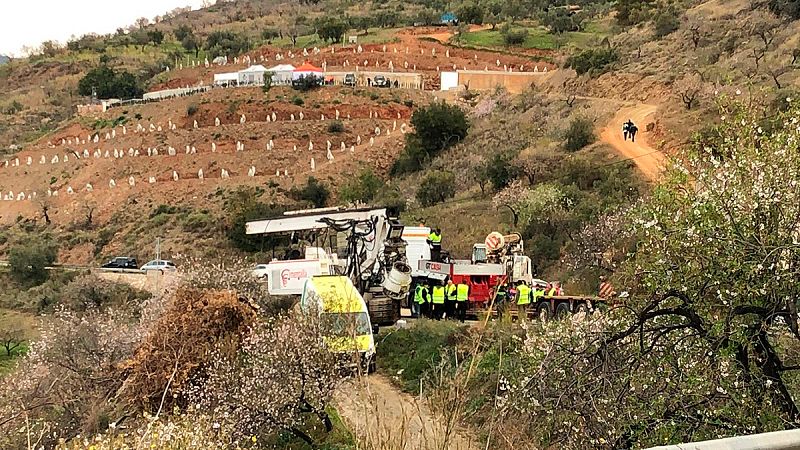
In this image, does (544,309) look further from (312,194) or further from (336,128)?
(336,128)

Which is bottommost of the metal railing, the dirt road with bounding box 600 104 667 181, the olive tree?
the dirt road with bounding box 600 104 667 181

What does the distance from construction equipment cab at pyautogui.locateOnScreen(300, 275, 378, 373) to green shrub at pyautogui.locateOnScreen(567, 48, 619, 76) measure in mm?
38359

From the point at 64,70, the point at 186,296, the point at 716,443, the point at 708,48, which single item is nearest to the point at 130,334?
the point at 186,296

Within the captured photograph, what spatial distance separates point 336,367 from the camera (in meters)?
16.1

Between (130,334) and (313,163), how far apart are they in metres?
41.6

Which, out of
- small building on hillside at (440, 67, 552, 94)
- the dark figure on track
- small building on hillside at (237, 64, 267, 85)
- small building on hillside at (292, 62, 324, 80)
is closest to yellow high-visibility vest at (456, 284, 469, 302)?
the dark figure on track

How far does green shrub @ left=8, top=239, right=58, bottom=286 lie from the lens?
164 feet

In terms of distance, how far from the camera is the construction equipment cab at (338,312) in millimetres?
16312

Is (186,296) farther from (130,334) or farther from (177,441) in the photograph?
(177,441)

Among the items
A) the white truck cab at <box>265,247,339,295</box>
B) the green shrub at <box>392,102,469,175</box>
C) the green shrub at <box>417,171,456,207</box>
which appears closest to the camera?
the white truck cab at <box>265,247,339,295</box>

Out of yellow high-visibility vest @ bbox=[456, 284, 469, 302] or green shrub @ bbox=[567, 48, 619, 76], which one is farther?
green shrub @ bbox=[567, 48, 619, 76]

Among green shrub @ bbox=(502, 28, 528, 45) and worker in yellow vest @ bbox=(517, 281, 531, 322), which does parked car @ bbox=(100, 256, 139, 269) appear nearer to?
worker in yellow vest @ bbox=(517, 281, 531, 322)

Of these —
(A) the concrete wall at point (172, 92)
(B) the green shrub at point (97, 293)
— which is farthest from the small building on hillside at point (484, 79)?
(B) the green shrub at point (97, 293)

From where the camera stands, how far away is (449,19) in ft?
345
